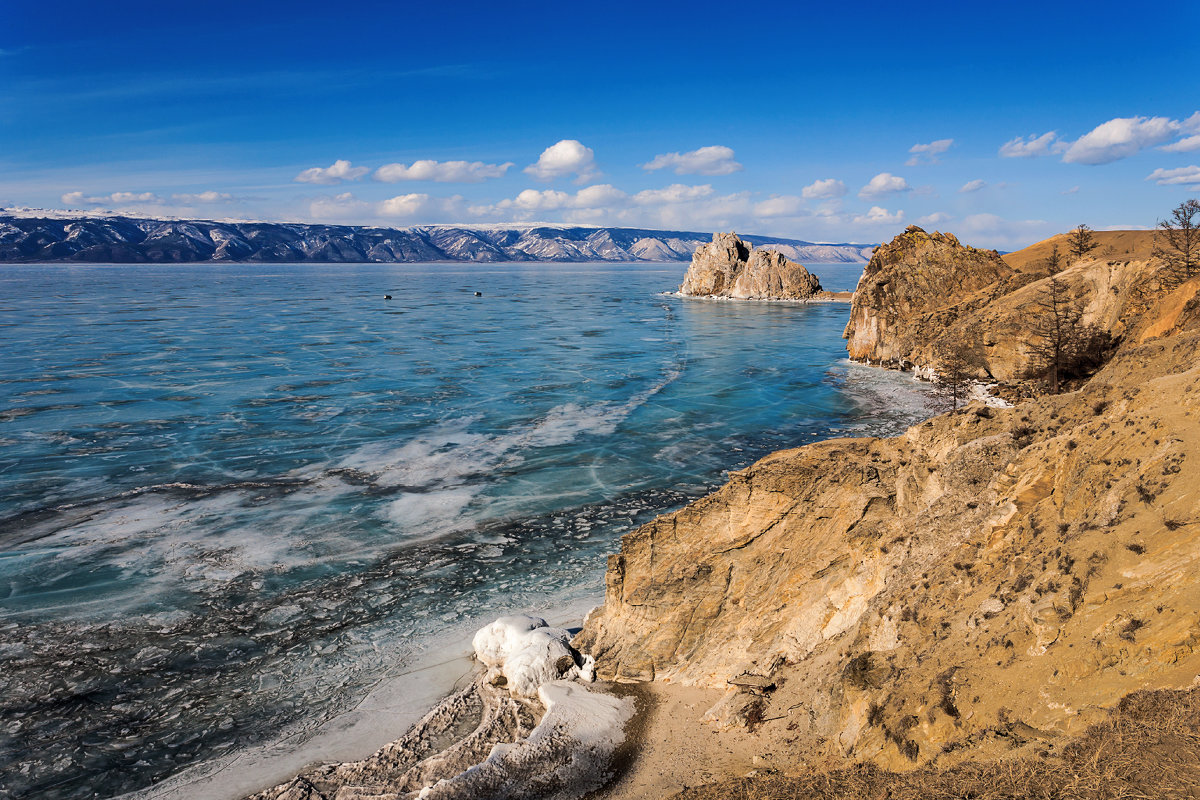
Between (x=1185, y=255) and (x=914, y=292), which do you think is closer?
(x=1185, y=255)

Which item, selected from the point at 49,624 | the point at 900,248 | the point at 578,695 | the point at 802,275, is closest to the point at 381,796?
the point at 578,695

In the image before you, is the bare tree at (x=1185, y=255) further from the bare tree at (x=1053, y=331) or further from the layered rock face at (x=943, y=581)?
the layered rock face at (x=943, y=581)

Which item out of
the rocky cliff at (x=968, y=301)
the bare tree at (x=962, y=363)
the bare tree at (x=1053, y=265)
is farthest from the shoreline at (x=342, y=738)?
the bare tree at (x=1053, y=265)

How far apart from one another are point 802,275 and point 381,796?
119265mm

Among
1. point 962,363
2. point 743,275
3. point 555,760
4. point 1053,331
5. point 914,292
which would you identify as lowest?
point 555,760

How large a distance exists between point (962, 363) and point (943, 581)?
1301 inches

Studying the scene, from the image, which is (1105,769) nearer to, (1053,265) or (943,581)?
(943,581)

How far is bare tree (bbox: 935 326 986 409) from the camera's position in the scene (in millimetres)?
35562

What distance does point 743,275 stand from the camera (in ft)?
401

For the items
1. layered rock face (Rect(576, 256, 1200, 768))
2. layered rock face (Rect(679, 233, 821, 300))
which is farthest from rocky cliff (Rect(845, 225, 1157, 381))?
layered rock face (Rect(679, 233, 821, 300))

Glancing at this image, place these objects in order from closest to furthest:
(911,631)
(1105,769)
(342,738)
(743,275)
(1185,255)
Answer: (1105,769), (911,631), (342,738), (1185,255), (743,275)

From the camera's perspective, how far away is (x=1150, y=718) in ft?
16.7

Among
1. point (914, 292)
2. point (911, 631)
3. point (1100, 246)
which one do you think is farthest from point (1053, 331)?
point (1100, 246)

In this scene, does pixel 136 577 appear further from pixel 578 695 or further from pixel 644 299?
pixel 644 299
